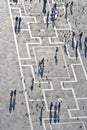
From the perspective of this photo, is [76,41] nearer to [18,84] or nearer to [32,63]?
[32,63]

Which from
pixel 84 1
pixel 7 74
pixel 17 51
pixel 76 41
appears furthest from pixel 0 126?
pixel 84 1

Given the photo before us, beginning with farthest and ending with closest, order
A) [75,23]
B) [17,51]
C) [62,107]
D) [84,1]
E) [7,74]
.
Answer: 1. [84,1]
2. [75,23]
3. [17,51]
4. [7,74]
5. [62,107]

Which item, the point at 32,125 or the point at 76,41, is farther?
the point at 76,41

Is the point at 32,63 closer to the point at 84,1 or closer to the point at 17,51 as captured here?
the point at 17,51

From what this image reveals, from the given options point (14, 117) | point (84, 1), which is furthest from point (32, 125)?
point (84, 1)

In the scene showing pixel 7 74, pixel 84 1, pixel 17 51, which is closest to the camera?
pixel 7 74

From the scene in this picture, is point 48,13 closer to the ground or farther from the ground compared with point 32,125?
farther from the ground
